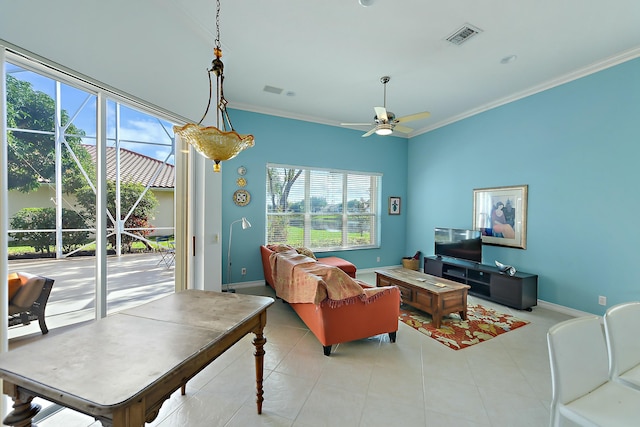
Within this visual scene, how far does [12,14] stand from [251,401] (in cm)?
281

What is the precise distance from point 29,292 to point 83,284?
0.33 meters

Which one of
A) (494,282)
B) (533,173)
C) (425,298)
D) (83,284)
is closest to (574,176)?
(533,173)

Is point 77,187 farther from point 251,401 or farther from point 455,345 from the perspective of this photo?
point 455,345

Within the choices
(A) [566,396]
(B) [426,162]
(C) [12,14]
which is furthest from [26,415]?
(B) [426,162]

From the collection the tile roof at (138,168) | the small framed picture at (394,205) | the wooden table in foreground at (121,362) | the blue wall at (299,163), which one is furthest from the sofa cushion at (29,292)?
the small framed picture at (394,205)

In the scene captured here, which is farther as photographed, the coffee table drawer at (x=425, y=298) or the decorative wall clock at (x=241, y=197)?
the decorative wall clock at (x=241, y=197)

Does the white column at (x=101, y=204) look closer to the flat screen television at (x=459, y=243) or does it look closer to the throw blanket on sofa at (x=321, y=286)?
the throw blanket on sofa at (x=321, y=286)

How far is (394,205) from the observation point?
620cm

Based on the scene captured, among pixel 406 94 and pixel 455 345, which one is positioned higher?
pixel 406 94

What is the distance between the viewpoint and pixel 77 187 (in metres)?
1.97

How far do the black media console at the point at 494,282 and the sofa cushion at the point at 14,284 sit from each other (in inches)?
199

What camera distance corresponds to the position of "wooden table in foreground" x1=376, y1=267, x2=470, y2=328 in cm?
313

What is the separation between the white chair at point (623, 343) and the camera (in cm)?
136

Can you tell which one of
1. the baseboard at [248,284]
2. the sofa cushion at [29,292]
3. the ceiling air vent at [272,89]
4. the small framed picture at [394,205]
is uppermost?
the ceiling air vent at [272,89]
